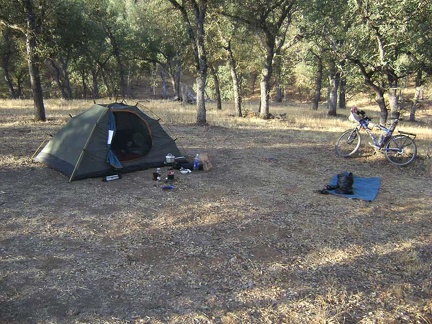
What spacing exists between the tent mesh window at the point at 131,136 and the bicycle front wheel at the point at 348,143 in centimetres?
573

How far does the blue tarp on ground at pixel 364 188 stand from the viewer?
7.48 meters

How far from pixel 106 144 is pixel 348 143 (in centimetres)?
708

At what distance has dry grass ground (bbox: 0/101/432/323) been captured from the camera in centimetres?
400

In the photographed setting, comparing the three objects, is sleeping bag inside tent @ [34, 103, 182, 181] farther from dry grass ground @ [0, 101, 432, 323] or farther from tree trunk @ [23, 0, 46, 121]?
tree trunk @ [23, 0, 46, 121]

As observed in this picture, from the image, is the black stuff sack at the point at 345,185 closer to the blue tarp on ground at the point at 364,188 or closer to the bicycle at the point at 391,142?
the blue tarp on ground at the point at 364,188

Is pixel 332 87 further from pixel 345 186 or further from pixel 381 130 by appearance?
pixel 345 186

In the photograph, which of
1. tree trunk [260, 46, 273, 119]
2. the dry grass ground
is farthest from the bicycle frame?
tree trunk [260, 46, 273, 119]

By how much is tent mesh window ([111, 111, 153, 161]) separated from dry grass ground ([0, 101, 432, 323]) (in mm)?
977

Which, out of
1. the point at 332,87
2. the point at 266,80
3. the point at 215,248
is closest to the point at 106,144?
Answer: the point at 215,248

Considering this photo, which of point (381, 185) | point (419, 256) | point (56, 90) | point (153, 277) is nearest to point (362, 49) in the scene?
point (381, 185)

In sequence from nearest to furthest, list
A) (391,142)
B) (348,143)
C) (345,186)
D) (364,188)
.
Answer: (345,186), (364,188), (391,142), (348,143)

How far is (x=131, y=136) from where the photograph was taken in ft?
31.7

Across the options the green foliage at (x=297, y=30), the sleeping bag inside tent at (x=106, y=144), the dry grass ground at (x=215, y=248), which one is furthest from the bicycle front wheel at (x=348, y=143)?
the green foliage at (x=297, y=30)

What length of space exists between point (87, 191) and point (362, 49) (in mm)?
13683
